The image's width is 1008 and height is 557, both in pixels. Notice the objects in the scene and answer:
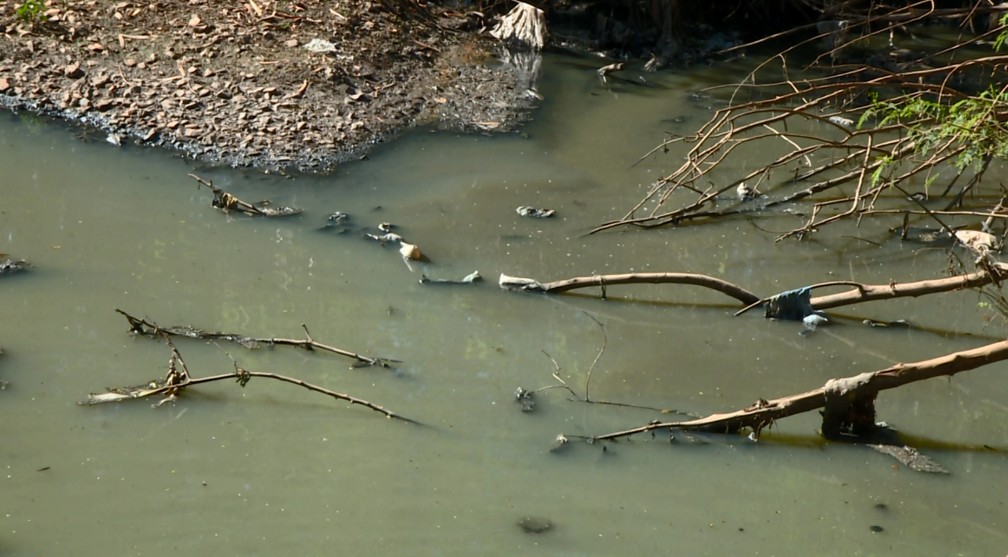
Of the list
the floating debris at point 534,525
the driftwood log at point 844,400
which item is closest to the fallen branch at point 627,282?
the driftwood log at point 844,400

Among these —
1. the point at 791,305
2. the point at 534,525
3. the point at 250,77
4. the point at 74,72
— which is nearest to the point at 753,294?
the point at 791,305

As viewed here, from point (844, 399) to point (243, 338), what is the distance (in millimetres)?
2225

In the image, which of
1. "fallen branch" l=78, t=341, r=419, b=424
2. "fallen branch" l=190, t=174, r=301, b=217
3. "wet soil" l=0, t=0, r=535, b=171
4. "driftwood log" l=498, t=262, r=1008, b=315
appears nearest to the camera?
"fallen branch" l=78, t=341, r=419, b=424

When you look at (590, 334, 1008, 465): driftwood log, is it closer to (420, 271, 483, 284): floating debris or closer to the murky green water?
the murky green water

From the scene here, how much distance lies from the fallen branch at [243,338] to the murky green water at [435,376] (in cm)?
5

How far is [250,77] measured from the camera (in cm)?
635

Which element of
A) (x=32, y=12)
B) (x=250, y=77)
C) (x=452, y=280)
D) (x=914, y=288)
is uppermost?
(x=914, y=288)

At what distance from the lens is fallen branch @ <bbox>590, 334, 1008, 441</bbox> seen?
12.0 ft

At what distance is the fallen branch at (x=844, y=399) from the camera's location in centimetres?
367

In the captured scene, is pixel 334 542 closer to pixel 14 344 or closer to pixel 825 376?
pixel 14 344

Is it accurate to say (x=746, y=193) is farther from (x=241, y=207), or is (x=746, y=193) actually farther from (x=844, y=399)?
(x=241, y=207)

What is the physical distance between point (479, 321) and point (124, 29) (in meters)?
3.51

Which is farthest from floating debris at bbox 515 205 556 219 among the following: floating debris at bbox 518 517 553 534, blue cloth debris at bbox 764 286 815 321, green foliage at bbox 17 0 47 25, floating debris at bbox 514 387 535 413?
green foliage at bbox 17 0 47 25

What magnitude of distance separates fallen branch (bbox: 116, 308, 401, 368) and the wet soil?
1.70m
